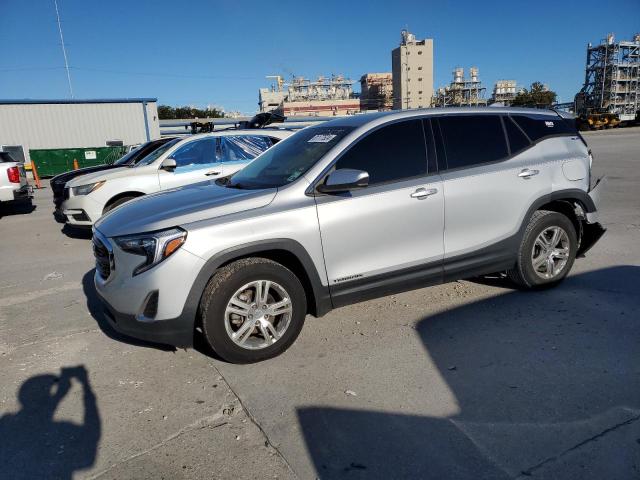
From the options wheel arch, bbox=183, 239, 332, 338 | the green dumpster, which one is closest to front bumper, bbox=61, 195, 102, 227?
wheel arch, bbox=183, 239, 332, 338

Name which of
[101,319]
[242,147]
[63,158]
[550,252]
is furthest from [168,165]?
[63,158]

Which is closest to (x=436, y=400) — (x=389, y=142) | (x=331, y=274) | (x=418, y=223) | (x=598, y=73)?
(x=331, y=274)

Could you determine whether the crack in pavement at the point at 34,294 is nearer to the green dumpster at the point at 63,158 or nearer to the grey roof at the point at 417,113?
the grey roof at the point at 417,113

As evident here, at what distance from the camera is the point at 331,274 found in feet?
11.4

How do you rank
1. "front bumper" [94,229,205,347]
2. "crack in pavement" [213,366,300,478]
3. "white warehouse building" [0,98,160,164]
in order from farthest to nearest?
"white warehouse building" [0,98,160,164] → "front bumper" [94,229,205,347] → "crack in pavement" [213,366,300,478]

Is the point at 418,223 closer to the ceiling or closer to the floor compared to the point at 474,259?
closer to the ceiling

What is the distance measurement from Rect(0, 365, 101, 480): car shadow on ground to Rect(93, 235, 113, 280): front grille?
2.54ft

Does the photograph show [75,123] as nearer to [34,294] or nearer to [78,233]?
[78,233]

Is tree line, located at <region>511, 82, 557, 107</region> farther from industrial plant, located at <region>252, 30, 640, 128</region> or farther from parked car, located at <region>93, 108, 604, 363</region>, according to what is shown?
parked car, located at <region>93, 108, 604, 363</region>

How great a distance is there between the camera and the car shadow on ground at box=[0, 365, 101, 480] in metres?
2.39

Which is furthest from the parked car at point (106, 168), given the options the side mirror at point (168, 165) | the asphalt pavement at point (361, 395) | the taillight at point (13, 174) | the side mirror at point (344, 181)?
the side mirror at point (344, 181)

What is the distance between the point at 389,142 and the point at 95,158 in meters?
20.7

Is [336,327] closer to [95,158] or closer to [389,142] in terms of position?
[389,142]

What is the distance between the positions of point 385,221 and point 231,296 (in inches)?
51.5
